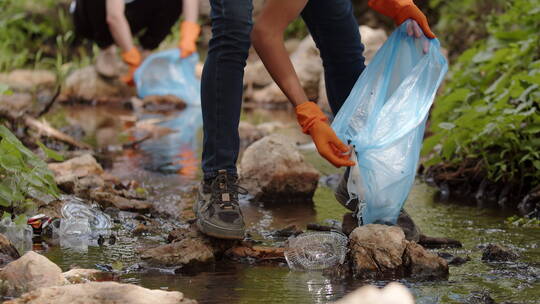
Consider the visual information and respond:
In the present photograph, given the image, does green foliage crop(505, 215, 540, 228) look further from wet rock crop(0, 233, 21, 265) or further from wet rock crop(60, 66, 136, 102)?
wet rock crop(60, 66, 136, 102)

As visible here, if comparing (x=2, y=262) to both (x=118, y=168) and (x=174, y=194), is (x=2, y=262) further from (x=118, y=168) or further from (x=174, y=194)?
(x=118, y=168)

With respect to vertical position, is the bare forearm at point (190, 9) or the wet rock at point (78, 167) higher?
the bare forearm at point (190, 9)


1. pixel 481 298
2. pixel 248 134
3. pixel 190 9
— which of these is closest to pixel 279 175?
pixel 481 298

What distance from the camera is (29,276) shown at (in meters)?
2.43

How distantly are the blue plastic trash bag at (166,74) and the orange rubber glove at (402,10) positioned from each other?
5407 mm

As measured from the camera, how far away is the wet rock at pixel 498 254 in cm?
288

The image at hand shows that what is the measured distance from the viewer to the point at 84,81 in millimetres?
10250

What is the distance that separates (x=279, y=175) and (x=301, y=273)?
1471mm

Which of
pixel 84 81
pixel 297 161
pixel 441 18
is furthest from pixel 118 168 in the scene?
pixel 441 18

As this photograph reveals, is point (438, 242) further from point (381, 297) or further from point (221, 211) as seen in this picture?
point (381, 297)

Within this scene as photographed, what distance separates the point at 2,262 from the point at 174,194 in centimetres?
164

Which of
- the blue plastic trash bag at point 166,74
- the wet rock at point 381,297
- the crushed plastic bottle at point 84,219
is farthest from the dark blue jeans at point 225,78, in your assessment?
the blue plastic trash bag at point 166,74

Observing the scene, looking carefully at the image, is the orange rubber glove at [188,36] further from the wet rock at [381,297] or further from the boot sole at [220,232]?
the wet rock at [381,297]

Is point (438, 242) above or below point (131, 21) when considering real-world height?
below
